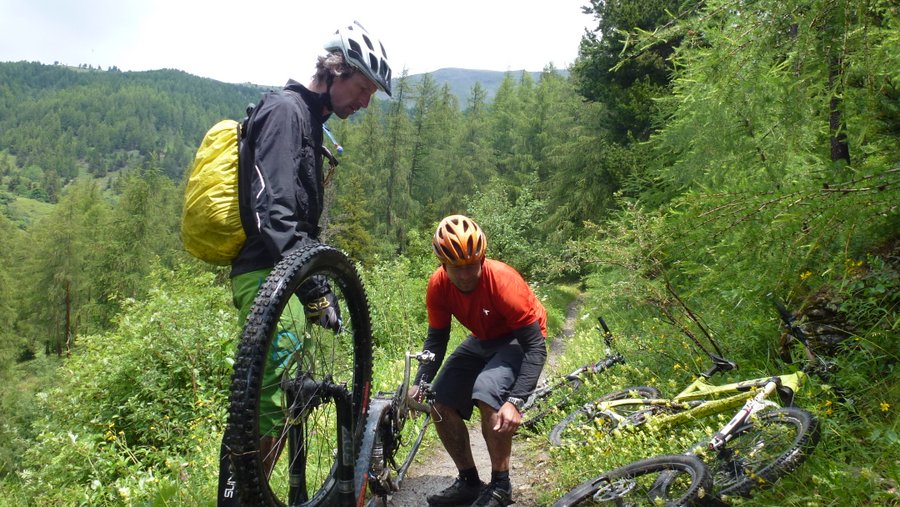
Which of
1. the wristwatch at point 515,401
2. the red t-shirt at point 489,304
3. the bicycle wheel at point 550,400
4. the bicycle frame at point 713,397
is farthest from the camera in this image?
the bicycle wheel at point 550,400

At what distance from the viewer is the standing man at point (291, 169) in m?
2.45

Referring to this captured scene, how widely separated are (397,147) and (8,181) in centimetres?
16194

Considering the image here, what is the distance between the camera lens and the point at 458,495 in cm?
418

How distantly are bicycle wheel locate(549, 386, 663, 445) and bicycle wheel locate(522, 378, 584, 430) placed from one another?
893 millimetres

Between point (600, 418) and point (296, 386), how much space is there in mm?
2761

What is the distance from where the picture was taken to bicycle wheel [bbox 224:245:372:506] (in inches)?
78.7

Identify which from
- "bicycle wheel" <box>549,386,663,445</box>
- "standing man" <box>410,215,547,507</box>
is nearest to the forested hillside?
"bicycle wheel" <box>549,386,663,445</box>

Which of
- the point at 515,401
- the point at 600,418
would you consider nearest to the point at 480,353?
the point at 515,401

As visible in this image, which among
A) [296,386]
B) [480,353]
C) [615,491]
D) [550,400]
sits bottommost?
[550,400]

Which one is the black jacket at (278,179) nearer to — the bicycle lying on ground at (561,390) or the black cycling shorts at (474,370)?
the black cycling shorts at (474,370)

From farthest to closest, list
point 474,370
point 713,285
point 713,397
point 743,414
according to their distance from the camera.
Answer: point 713,285 → point 474,370 → point 713,397 → point 743,414

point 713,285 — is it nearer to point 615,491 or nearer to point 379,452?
point 615,491

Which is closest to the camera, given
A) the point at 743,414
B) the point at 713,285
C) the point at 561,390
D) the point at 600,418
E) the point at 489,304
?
the point at 743,414

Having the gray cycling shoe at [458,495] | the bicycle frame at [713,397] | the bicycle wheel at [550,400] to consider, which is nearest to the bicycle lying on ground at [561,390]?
the bicycle wheel at [550,400]
